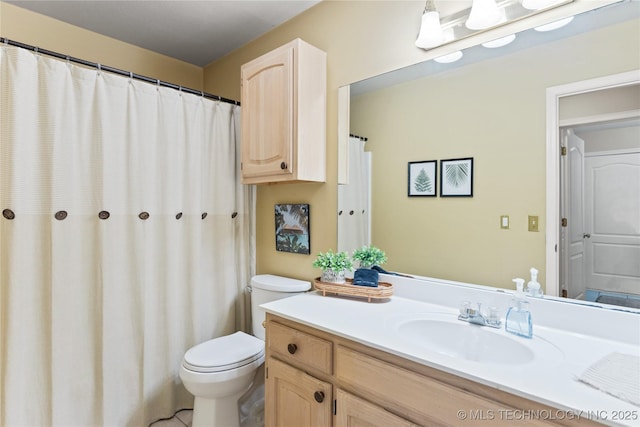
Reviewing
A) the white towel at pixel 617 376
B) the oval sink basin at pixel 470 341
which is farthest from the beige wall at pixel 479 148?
the white towel at pixel 617 376

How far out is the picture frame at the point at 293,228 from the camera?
200cm

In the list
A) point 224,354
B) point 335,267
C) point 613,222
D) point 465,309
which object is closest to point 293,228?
point 335,267

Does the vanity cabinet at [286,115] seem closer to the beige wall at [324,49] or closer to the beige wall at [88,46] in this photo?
the beige wall at [324,49]

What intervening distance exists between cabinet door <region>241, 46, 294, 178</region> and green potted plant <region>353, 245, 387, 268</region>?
0.56 m

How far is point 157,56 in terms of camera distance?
262 cm

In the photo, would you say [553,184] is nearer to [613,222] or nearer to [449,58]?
[613,222]

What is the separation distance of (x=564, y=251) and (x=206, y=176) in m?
1.89

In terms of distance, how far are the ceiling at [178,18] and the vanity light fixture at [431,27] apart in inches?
30.8

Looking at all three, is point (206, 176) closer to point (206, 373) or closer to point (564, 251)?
point (206, 373)

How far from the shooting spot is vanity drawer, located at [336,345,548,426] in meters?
0.87

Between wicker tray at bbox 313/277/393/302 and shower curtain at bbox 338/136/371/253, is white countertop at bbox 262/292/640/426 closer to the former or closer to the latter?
wicker tray at bbox 313/277/393/302

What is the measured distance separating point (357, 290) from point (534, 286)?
710 millimetres

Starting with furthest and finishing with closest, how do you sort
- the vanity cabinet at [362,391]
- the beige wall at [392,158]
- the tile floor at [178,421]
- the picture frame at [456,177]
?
the tile floor at [178,421] < the picture frame at [456,177] < the beige wall at [392,158] < the vanity cabinet at [362,391]

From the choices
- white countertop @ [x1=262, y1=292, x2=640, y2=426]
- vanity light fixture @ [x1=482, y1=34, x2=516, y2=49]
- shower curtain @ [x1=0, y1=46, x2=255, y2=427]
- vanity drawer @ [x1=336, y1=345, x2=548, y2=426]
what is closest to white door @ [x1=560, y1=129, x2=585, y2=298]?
white countertop @ [x1=262, y1=292, x2=640, y2=426]
